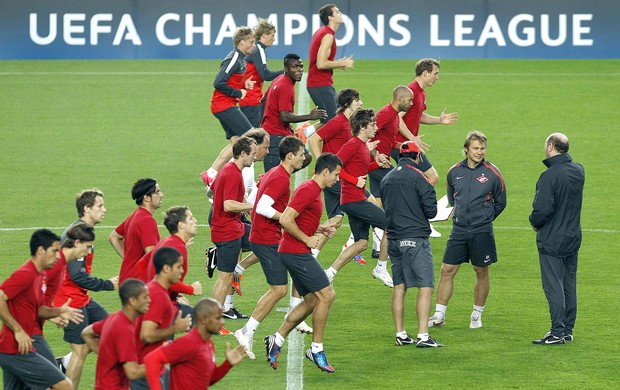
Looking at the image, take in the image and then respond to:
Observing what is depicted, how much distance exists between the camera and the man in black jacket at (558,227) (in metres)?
13.0

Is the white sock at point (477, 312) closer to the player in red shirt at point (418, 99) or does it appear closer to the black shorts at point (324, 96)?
the player in red shirt at point (418, 99)

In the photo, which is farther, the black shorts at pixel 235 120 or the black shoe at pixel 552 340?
the black shorts at pixel 235 120

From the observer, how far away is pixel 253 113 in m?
20.7

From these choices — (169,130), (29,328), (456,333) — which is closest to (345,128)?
(456,333)

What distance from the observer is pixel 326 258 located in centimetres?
1738

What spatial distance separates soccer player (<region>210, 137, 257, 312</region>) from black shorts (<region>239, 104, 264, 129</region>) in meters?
7.01

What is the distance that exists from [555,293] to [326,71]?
24.3 ft

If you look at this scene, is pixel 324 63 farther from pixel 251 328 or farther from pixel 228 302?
pixel 251 328

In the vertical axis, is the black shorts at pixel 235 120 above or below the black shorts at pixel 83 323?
above

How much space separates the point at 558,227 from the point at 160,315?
206 inches

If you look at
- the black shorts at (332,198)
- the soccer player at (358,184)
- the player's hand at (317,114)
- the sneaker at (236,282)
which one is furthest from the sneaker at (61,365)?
the player's hand at (317,114)

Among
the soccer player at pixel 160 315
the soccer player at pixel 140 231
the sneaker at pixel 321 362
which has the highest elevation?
the soccer player at pixel 140 231

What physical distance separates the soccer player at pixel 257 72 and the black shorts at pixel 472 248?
272 inches

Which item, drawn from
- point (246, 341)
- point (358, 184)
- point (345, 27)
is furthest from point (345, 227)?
point (345, 27)
